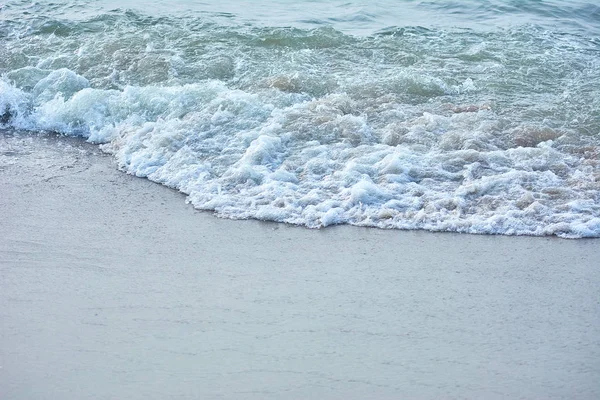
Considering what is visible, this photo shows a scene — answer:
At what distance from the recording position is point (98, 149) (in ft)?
23.6

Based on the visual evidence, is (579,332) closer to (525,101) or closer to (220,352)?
(220,352)

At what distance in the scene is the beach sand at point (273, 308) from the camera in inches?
157

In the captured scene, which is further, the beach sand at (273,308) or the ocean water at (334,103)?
the ocean water at (334,103)

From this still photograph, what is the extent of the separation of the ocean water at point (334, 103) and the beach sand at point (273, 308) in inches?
16.8

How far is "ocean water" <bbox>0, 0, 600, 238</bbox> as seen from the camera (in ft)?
19.8

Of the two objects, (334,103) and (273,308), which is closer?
(273,308)

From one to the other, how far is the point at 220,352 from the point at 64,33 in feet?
22.6

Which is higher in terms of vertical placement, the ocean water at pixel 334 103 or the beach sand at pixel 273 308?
the ocean water at pixel 334 103

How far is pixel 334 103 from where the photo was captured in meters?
7.72

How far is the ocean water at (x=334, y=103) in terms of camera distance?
6.05 metres

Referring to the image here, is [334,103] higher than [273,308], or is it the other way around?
[334,103]

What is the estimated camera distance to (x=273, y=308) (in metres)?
4.60

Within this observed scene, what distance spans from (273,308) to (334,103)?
3.52 m

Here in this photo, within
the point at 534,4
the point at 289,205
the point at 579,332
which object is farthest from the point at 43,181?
the point at 534,4
